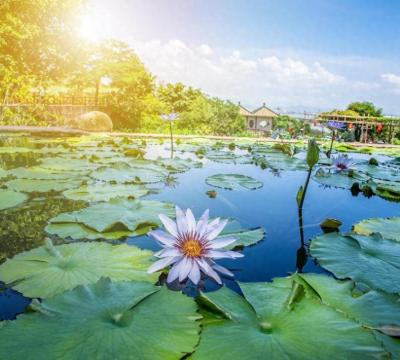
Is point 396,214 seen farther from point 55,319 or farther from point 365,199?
point 55,319

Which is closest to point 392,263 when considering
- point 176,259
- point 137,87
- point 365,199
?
point 176,259

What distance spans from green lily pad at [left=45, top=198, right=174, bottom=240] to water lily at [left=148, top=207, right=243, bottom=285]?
485 millimetres

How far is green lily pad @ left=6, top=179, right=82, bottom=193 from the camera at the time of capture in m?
2.16

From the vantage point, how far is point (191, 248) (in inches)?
39.2

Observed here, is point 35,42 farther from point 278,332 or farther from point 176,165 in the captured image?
point 278,332

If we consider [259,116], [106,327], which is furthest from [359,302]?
[259,116]

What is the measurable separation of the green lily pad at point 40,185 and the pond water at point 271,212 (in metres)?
0.59

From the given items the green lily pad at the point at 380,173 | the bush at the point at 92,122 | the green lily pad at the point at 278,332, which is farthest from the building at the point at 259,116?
the green lily pad at the point at 278,332

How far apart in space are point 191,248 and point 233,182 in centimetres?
159

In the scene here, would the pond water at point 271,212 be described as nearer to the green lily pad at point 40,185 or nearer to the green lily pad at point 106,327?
the green lily pad at point 106,327

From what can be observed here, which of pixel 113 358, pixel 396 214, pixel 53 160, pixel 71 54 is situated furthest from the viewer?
pixel 71 54

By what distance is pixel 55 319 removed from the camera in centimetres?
77

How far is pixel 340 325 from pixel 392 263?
555mm

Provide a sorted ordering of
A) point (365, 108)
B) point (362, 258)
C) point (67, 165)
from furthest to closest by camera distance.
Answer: point (365, 108), point (67, 165), point (362, 258)
